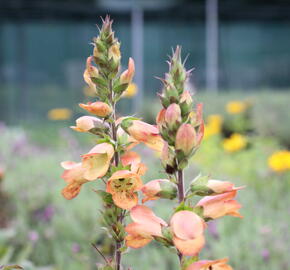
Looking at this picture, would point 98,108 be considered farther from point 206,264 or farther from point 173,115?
point 206,264

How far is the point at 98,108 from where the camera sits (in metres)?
0.81

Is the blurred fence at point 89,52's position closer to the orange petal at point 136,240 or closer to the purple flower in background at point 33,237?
the purple flower in background at point 33,237

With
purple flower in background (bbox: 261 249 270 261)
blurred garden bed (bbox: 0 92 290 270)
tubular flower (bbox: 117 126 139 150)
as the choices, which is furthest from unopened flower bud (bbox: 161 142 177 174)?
purple flower in background (bbox: 261 249 270 261)

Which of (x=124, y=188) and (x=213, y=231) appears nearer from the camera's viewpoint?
(x=124, y=188)

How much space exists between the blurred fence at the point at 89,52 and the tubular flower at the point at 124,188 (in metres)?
10.9

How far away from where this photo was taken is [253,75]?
40.4ft

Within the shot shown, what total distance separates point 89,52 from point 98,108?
11413 millimetres

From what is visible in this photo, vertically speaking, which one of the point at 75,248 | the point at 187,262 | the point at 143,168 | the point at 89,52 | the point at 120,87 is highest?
the point at 89,52

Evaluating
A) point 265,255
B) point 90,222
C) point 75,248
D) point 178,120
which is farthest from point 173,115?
point 90,222

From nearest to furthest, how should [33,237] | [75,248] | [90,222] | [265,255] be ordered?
1. [265,255]
2. [75,248]
3. [33,237]
4. [90,222]

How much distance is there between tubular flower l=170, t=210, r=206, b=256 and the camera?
0.65m

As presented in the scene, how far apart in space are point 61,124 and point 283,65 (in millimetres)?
5192

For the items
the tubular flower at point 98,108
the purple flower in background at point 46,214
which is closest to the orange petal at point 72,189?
the tubular flower at point 98,108

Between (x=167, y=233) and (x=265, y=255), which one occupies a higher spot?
(x=167, y=233)
